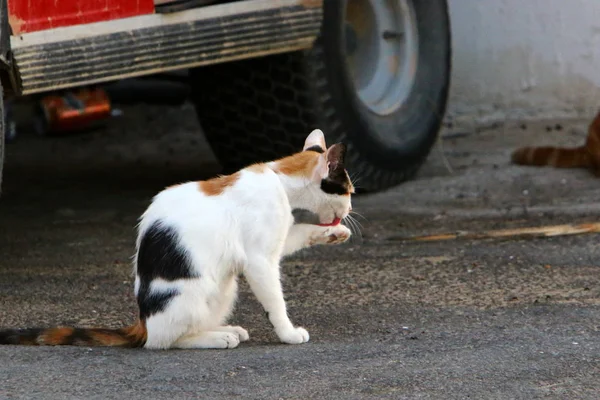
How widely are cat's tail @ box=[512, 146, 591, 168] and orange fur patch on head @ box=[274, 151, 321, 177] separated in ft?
9.58

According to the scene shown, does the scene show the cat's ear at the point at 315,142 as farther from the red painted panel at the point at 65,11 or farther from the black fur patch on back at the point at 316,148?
the red painted panel at the point at 65,11

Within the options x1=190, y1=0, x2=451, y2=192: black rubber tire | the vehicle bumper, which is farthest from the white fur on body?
x1=190, y1=0, x2=451, y2=192: black rubber tire

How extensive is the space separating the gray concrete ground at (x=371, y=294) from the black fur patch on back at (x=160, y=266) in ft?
0.51

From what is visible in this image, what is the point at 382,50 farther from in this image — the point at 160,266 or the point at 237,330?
the point at 160,266

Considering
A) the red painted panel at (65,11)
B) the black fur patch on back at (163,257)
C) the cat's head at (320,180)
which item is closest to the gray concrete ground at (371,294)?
the black fur patch on back at (163,257)

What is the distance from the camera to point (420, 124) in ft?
20.0

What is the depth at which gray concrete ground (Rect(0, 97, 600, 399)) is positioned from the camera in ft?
9.67

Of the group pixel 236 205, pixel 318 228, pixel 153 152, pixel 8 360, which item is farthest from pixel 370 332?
pixel 153 152

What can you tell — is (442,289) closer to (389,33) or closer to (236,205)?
(236,205)

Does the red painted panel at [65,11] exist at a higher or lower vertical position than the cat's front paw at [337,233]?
higher

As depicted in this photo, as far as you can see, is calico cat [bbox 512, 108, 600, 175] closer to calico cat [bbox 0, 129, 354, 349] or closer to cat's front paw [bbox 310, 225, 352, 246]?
cat's front paw [bbox 310, 225, 352, 246]

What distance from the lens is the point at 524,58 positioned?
7586 mm

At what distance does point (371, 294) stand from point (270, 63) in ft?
Result: 5.69

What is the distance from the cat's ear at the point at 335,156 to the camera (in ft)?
11.3
